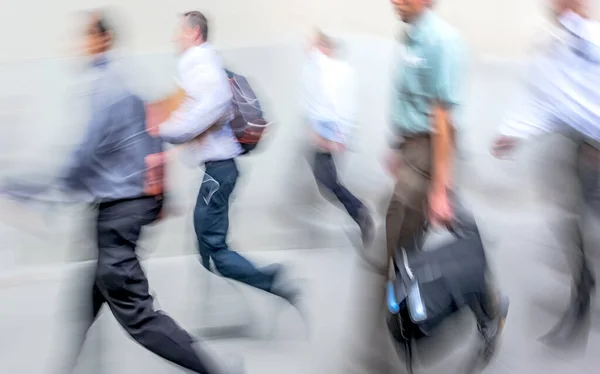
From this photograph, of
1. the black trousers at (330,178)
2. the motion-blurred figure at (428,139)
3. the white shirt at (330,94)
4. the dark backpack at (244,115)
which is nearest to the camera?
the motion-blurred figure at (428,139)

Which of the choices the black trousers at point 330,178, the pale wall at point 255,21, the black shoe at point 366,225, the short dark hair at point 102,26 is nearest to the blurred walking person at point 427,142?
the short dark hair at point 102,26

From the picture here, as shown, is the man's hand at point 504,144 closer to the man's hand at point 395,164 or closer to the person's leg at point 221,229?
the man's hand at point 395,164

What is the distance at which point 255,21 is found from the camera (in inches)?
233

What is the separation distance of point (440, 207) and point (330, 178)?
2.08 metres

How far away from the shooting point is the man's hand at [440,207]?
10.7 ft

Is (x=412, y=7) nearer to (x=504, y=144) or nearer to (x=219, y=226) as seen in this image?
(x=504, y=144)

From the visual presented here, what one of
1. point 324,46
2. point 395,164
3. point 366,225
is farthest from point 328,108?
point 395,164

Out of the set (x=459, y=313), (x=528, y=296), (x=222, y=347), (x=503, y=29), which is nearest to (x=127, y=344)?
(x=222, y=347)

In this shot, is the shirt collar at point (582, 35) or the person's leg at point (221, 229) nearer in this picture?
the shirt collar at point (582, 35)

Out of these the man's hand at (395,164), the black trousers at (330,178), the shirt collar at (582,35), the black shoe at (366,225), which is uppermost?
the shirt collar at (582,35)

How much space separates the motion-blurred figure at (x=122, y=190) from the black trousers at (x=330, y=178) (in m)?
2.01

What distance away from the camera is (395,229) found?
359cm

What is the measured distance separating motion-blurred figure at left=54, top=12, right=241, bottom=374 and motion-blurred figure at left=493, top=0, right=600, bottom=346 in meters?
1.81

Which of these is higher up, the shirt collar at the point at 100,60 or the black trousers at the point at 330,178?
the shirt collar at the point at 100,60
